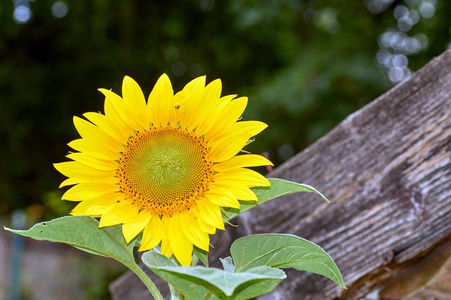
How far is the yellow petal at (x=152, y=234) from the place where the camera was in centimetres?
52

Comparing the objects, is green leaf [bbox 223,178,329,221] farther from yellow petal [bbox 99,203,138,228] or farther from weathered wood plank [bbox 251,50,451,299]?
weathered wood plank [bbox 251,50,451,299]

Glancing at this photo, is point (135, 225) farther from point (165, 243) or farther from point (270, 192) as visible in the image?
point (270, 192)

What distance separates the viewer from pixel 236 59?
4594mm

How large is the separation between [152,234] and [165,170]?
0.07 metres

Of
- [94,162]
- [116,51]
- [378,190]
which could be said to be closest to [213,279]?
[94,162]

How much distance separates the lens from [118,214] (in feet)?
1.78

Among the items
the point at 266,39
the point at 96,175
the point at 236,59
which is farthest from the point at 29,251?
the point at 96,175

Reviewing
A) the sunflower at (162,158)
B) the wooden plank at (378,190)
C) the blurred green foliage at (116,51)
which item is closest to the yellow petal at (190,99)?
the sunflower at (162,158)

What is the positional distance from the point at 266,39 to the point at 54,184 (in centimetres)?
214

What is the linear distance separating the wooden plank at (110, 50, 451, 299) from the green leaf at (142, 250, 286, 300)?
0.31m

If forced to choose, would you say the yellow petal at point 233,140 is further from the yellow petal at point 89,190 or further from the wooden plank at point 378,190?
the wooden plank at point 378,190

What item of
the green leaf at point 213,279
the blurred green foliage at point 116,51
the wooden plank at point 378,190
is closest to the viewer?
the green leaf at point 213,279

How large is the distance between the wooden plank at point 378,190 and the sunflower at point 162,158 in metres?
0.29

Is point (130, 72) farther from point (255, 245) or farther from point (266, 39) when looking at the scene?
point (255, 245)
